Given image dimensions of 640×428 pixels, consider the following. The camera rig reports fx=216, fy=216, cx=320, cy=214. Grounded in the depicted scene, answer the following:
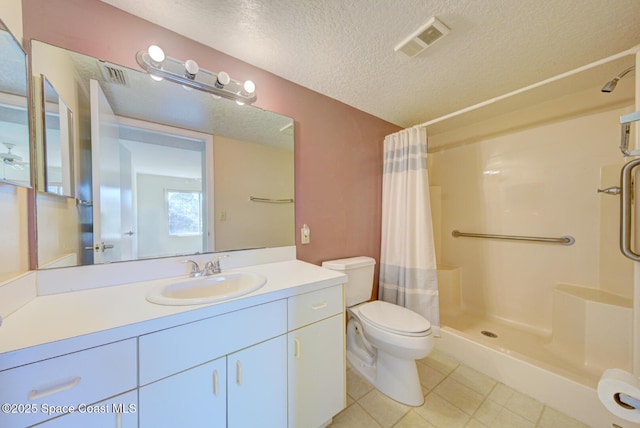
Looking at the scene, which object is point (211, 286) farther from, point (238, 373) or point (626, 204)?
point (626, 204)

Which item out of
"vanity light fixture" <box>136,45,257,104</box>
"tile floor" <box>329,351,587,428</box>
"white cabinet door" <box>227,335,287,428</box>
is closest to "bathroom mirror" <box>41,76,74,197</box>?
"vanity light fixture" <box>136,45,257,104</box>

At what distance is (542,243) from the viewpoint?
6.08 feet

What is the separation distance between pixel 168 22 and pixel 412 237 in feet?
6.82

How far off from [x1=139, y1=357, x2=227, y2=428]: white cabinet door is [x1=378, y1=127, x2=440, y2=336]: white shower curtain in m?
1.49

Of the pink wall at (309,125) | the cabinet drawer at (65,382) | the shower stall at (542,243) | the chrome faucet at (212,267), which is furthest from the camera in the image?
the shower stall at (542,243)

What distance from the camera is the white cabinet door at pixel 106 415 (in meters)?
0.57

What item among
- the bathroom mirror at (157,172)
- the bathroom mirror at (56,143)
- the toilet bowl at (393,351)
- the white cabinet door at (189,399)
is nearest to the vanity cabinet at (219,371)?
the white cabinet door at (189,399)

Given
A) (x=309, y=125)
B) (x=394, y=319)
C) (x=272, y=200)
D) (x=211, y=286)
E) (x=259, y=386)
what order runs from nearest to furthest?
(x=259, y=386), (x=211, y=286), (x=394, y=319), (x=272, y=200), (x=309, y=125)

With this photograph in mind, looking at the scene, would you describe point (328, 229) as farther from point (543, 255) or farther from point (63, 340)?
point (543, 255)

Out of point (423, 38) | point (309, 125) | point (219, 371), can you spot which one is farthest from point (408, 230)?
point (219, 371)

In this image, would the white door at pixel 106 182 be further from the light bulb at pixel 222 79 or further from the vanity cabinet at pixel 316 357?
the vanity cabinet at pixel 316 357

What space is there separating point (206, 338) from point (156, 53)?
1286 millimetres

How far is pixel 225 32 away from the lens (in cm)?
113

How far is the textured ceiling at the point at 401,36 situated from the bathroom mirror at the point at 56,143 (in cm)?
52
